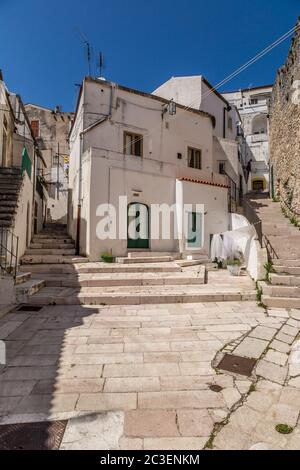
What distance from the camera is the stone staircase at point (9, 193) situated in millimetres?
8898

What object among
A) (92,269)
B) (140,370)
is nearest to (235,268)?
(92,269)

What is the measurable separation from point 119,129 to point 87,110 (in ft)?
6.24

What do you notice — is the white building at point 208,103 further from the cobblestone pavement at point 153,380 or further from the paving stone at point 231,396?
the paving stone at point 231,396

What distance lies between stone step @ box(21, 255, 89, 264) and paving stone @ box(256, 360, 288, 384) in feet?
29.5

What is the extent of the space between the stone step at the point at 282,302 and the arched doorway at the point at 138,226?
744cm

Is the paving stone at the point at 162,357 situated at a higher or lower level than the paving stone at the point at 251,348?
lower

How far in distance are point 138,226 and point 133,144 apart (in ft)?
16.2

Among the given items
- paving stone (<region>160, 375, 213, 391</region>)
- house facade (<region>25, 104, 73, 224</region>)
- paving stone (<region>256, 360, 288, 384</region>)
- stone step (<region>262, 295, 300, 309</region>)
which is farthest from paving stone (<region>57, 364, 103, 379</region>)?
house facade (<region>25, 104, 73, 224</region>)

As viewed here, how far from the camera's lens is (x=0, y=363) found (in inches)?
155

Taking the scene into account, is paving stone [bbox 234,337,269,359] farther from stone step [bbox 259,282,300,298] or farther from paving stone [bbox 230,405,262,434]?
stone step [bbox 259,282,300,298]

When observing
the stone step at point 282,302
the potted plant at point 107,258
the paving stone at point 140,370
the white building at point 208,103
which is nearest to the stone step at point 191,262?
the potted plant at point 107,258

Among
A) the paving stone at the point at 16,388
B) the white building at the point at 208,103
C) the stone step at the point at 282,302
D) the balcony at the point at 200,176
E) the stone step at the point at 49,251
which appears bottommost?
the paving stone at the point at 16,388

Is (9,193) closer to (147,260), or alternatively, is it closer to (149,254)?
(147,260)
